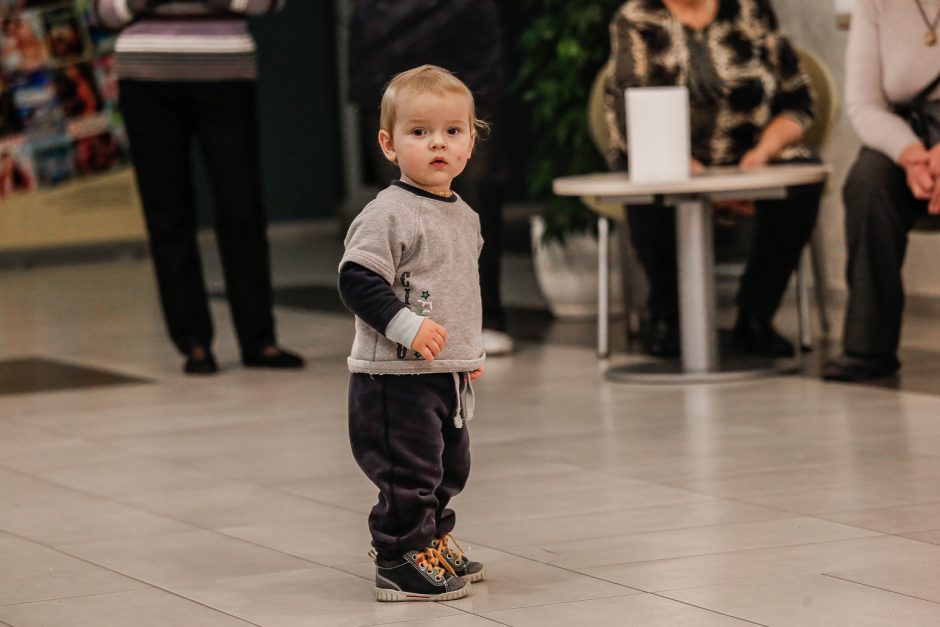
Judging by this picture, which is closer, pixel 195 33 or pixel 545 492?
pixel 545 492

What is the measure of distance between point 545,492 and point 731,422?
2.65 feet

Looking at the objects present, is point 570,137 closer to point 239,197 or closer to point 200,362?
point 239,197

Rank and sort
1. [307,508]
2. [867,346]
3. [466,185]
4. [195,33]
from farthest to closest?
[466,185] < [195,33] < [867,346] < [307,508]

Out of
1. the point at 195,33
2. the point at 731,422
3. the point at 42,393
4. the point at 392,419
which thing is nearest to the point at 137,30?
the point at 195,33

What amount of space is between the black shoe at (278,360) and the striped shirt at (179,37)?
800mm

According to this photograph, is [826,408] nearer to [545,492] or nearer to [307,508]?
[545,492]

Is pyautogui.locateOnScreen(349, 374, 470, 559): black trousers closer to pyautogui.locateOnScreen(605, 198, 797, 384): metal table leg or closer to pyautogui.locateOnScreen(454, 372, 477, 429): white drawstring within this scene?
pyautogui.locateOnScreen(454, 372, 477, 429): white drawstring

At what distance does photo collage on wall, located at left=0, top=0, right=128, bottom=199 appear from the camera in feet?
30.0

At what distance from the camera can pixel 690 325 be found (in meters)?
4.56

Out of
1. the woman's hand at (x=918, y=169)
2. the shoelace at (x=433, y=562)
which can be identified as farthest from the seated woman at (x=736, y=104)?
the shoelace at (x=433, y=562)

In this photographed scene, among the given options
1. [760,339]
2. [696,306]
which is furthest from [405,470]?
[760,339]

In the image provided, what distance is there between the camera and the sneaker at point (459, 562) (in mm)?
2596

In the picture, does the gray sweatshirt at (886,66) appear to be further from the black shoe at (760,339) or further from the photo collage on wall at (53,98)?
the photo collage on wall at (53,98)

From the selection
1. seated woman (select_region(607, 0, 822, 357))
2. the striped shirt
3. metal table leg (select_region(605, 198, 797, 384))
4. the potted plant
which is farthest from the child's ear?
the potted plant
